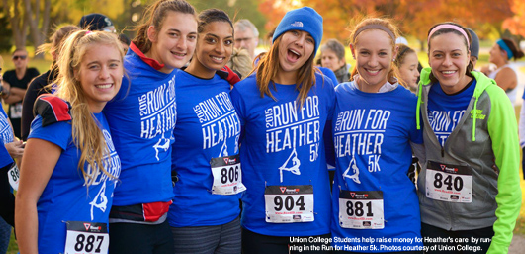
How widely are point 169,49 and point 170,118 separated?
41cm

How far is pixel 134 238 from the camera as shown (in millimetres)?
2859

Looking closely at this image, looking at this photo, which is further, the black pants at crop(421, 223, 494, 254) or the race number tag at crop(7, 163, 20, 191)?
the race number tag at crop(7, 163, 20, 191)

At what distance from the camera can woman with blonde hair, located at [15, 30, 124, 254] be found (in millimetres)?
2484

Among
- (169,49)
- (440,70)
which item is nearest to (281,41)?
(169,49)

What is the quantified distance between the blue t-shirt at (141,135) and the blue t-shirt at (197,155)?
13 centimetres

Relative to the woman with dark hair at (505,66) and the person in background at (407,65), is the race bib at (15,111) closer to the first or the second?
the person in background at (407,65)

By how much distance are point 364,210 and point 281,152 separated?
0.65m

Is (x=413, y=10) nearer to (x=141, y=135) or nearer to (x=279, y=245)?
(x=279, y=245)

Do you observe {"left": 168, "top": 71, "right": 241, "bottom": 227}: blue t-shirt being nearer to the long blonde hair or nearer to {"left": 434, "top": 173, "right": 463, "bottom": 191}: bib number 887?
the long blonde hair

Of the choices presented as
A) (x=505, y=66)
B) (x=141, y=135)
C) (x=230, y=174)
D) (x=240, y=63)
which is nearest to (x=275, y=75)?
(x=230, y=174)

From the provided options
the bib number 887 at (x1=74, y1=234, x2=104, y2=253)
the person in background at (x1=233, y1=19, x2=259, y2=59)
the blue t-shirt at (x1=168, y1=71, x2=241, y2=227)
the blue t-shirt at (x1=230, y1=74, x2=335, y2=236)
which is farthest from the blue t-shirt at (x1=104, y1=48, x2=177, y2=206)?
the person in background at (x1=233, y1=19, x2=259, y2=59)

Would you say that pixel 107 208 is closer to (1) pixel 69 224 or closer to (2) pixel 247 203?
(1) pixel 69 224

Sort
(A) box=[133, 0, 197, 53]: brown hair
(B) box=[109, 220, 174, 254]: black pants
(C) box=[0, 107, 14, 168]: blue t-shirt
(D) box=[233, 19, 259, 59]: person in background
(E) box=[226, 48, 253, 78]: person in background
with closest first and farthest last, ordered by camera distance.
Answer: (B) box=[109, 220, 174, 254]: black pants, (A) box=[133, 0, 197, 53]: brown hair, (C) box=[0, 107, 14, 168]: blue t-shirt, (E) box=[226, 48, 253, 78]: person in background, (D) box=[233, 19, 259, 59]: person in background

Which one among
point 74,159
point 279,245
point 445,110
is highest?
point 445,110
